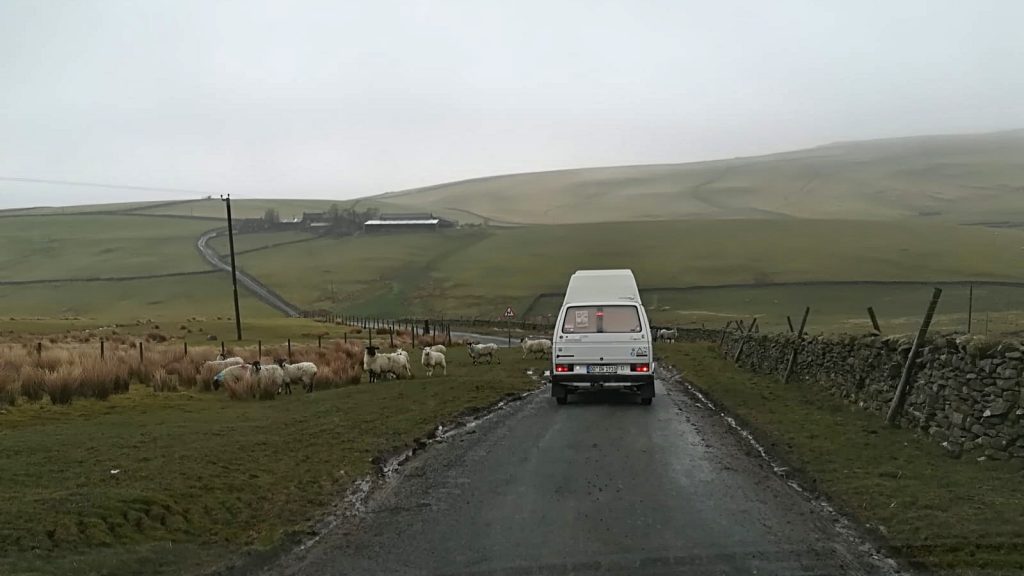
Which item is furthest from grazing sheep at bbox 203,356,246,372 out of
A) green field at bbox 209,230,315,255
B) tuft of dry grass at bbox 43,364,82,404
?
green field at bbox 209,230,315,255

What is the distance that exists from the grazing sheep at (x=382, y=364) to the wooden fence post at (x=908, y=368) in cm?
1467

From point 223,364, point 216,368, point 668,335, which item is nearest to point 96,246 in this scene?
point 668,335

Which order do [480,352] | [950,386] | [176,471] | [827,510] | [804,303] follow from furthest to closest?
[804,303]
[480,352]
[950,386]
[176,471]
[827,510]

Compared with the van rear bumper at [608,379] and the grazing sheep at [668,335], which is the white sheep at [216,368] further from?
the grazing sheep at [668,335]

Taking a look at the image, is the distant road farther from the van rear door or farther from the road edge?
the road edge

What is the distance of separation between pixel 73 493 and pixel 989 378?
465 inches

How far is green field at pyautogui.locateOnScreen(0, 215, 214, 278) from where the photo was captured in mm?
116244

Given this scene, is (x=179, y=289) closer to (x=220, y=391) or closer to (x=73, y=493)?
(x=220, y=391)

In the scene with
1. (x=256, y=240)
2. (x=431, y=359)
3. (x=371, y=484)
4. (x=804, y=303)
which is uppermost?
(x=256, y=240)

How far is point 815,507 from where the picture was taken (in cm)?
892

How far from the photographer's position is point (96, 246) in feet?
445

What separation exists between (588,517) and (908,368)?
800 centimetres

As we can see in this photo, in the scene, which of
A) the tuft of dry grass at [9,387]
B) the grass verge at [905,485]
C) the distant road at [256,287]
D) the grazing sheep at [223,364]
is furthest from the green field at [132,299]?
the grass verge at [905,485]

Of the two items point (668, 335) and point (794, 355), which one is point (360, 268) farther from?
point (794, 355)
